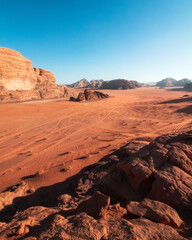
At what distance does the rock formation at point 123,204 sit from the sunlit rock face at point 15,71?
18.8m

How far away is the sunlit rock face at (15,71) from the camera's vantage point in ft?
56.2

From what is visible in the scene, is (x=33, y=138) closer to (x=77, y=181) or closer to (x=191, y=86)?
(x=77, y=181)

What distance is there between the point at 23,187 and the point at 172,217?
3103 millimetres

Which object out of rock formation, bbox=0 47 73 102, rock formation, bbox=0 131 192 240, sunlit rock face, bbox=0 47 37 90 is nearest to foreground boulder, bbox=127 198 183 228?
rock formation, bbox=0 131 192 240

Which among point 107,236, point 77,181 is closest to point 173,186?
point 107,236

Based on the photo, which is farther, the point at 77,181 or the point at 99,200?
the point at 77,181

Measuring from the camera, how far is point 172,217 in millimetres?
1800

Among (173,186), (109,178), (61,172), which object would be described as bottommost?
(61,172)

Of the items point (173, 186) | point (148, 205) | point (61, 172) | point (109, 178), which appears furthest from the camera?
point (61, 172)

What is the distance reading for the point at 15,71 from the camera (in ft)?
61.1

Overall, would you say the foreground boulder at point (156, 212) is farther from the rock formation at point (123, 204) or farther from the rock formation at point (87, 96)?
the rock formation at point (87, 96)

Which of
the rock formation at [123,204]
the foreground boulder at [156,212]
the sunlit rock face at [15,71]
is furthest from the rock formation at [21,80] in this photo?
the foreground boulder at [156,212]

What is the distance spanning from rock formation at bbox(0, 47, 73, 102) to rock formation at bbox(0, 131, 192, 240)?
18012 millimetres

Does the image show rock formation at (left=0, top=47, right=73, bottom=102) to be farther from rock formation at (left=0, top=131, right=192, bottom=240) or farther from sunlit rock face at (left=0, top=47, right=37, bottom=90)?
rock formation at (left=0, top=131, right=192, bottom=240)
